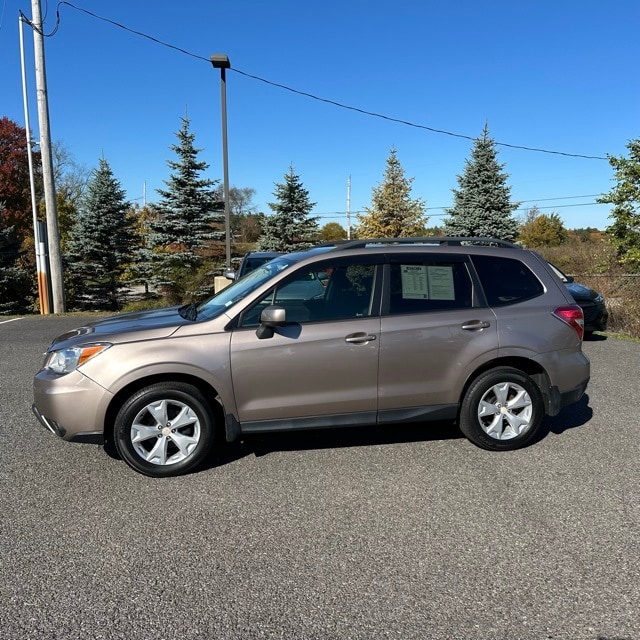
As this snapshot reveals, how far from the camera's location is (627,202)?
40.6ft

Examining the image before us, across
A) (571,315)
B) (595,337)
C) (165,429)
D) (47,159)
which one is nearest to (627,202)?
(595,337)

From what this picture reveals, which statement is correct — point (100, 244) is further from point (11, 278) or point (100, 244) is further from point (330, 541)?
point (330, 541)

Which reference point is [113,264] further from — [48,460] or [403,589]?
[403,589]

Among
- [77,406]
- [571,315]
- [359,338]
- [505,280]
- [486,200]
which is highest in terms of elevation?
[486,200]

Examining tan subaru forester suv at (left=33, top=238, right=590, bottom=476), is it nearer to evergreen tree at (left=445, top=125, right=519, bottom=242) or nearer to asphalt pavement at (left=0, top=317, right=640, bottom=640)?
asphalt pavement at (left=0, top=317, right=640, bottom=640)

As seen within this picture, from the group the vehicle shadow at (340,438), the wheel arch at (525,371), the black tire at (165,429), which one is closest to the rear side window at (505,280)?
the wheel arch at (525,371)

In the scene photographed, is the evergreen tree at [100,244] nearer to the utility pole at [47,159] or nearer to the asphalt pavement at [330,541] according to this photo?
the utility pole at [47,159]

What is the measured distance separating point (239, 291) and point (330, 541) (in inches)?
89.0

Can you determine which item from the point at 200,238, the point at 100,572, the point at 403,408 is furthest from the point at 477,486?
the point at 200,238

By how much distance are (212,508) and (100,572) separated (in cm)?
82

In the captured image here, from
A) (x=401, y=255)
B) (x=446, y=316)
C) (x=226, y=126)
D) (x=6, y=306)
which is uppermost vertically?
(x=226, y=126)

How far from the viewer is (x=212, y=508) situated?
3.43 metres

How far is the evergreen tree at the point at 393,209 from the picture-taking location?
28.9m

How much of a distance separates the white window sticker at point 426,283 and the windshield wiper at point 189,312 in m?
1.74
